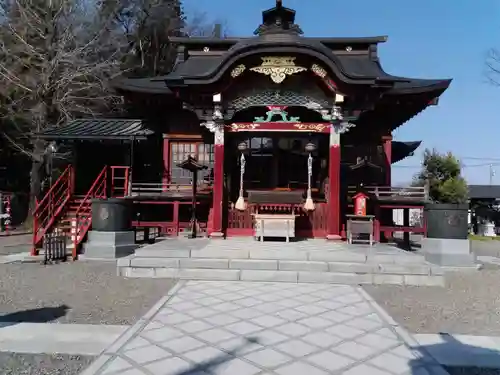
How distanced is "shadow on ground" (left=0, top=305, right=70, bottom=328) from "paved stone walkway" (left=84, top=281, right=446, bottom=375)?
1403 millimetres

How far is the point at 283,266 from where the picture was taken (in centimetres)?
771

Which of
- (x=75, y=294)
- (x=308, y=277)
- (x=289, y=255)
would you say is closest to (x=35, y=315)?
(x=75, y=294)

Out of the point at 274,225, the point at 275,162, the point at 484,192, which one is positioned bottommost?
the point at 274,225

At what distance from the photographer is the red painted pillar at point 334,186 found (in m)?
10.6

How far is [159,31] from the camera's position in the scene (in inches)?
1126

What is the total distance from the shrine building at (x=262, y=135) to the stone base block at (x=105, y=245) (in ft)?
1.78

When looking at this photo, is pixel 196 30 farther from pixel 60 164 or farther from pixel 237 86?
pixel 237 86

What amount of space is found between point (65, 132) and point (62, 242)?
5.54 meters

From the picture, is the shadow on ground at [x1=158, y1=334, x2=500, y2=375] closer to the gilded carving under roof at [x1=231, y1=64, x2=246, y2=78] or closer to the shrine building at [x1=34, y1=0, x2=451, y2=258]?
the shrine building at [x1=34, y1=0, x2=451, y2=258]

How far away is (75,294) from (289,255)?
14.0 feet

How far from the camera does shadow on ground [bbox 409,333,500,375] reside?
→ 362 cm

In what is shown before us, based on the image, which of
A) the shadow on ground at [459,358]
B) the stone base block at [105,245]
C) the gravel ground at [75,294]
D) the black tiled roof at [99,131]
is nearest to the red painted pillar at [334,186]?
the gravel ground at [75,294]

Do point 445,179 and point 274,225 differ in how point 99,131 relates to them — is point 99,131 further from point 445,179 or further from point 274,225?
point 445,179

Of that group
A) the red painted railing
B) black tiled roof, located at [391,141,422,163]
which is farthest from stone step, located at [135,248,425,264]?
black tiled roof, located at [391,141,422,163]
